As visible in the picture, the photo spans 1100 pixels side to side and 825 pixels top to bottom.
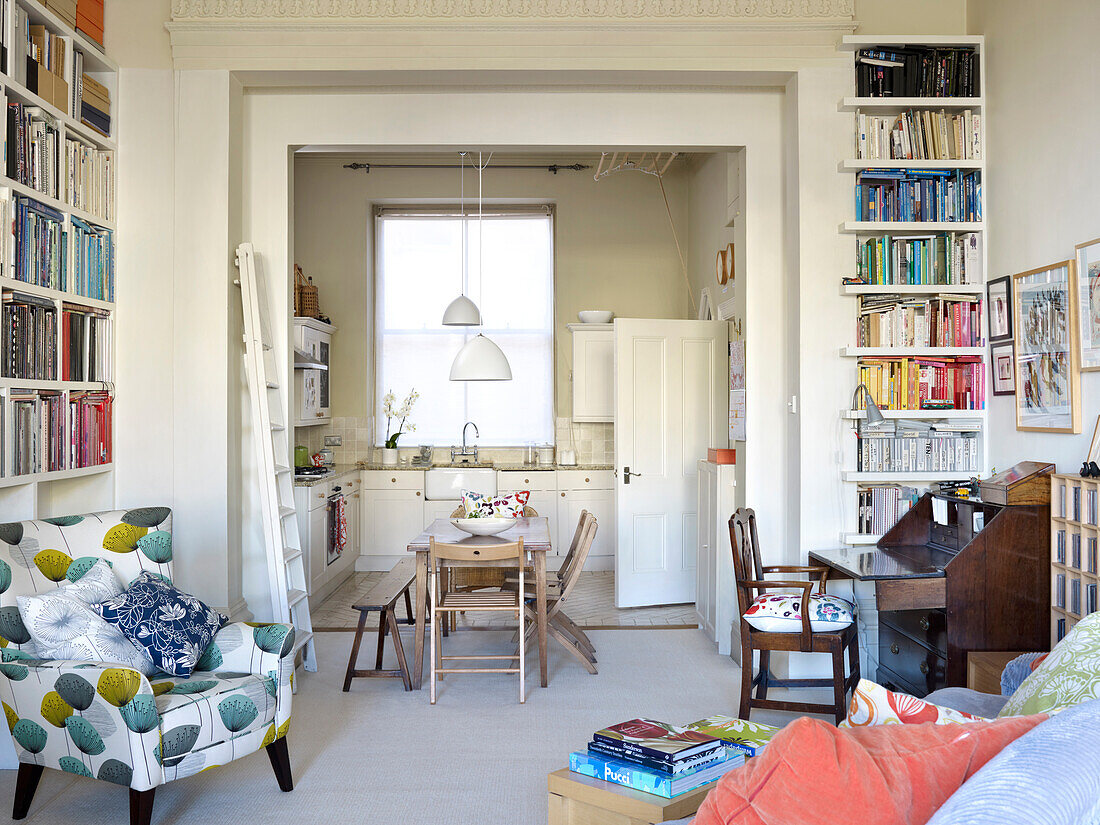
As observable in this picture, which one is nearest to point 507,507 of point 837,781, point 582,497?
point 582,497

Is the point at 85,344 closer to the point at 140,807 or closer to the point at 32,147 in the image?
the point at 32,147

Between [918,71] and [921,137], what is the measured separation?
1.12ft

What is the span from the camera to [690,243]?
8.75 m

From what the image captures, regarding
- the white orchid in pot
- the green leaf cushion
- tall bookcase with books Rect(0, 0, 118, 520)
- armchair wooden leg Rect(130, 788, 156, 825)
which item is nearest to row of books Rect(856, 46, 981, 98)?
the green leaf cushion

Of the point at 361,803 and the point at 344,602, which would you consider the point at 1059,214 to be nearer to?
the point at 361,803

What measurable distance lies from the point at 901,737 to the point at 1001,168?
382cm

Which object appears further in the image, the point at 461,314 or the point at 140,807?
the point at 461,314

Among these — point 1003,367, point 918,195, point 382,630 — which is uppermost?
point 918,195

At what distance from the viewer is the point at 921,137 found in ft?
15.3

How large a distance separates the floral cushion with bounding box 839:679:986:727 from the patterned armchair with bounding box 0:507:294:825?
2.15 metres

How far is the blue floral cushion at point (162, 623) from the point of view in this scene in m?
3.35

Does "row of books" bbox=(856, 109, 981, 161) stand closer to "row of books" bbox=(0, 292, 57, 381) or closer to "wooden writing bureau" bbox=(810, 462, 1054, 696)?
"wooden writing bureau" bbox=(810, 462, 1054, 696)

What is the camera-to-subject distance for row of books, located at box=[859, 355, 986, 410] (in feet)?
15.3

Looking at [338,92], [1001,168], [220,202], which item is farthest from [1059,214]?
[220,202]
